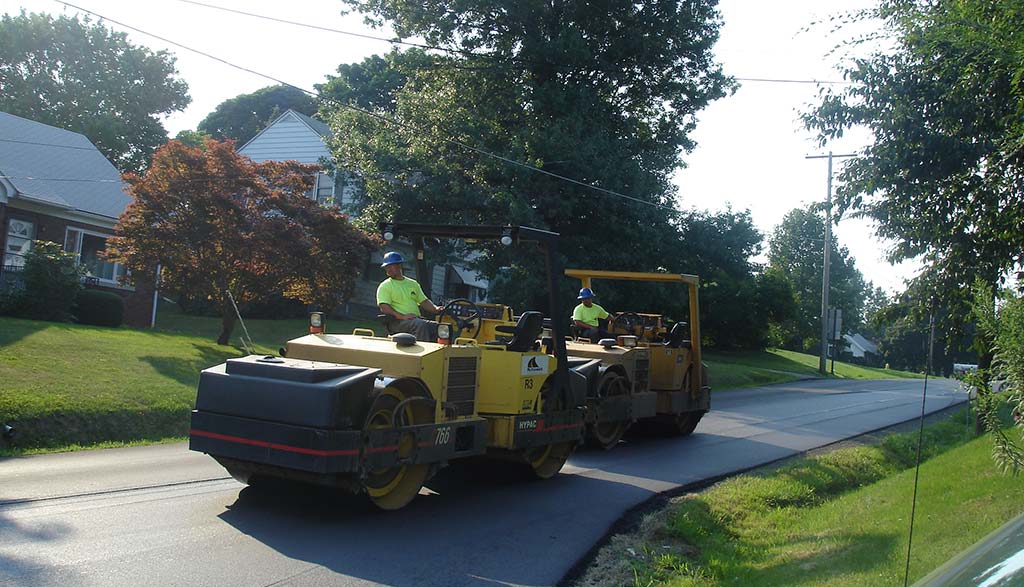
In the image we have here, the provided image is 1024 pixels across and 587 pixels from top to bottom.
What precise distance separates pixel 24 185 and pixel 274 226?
351 inches

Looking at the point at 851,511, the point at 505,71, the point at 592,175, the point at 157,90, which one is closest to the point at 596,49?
the point at 505,71

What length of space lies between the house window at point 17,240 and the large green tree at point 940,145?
1936 centimetres

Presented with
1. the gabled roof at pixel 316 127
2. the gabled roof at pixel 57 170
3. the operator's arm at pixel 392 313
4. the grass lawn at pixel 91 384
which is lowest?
the grass lawn at pixel 91 384

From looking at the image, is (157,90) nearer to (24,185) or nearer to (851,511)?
(24,185)

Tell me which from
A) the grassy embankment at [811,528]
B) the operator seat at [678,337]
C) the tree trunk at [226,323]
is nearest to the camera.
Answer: the grassy embankment at [811,528]

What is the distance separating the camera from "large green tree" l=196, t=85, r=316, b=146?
2399 inches

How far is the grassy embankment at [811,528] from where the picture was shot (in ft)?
20.2

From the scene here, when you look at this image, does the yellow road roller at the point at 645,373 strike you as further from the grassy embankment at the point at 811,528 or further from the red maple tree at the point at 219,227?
the red maple tree at the point at 219,227

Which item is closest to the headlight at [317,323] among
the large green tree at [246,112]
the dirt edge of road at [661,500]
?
the dirt edge of road at [661,500]

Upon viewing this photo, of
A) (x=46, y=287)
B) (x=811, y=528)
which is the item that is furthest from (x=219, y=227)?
(x=811, y=528)

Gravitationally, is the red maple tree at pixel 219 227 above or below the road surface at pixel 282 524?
above

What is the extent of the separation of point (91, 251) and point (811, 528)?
23076 mm

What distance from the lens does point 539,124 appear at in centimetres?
2280

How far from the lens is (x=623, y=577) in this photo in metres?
6.25
